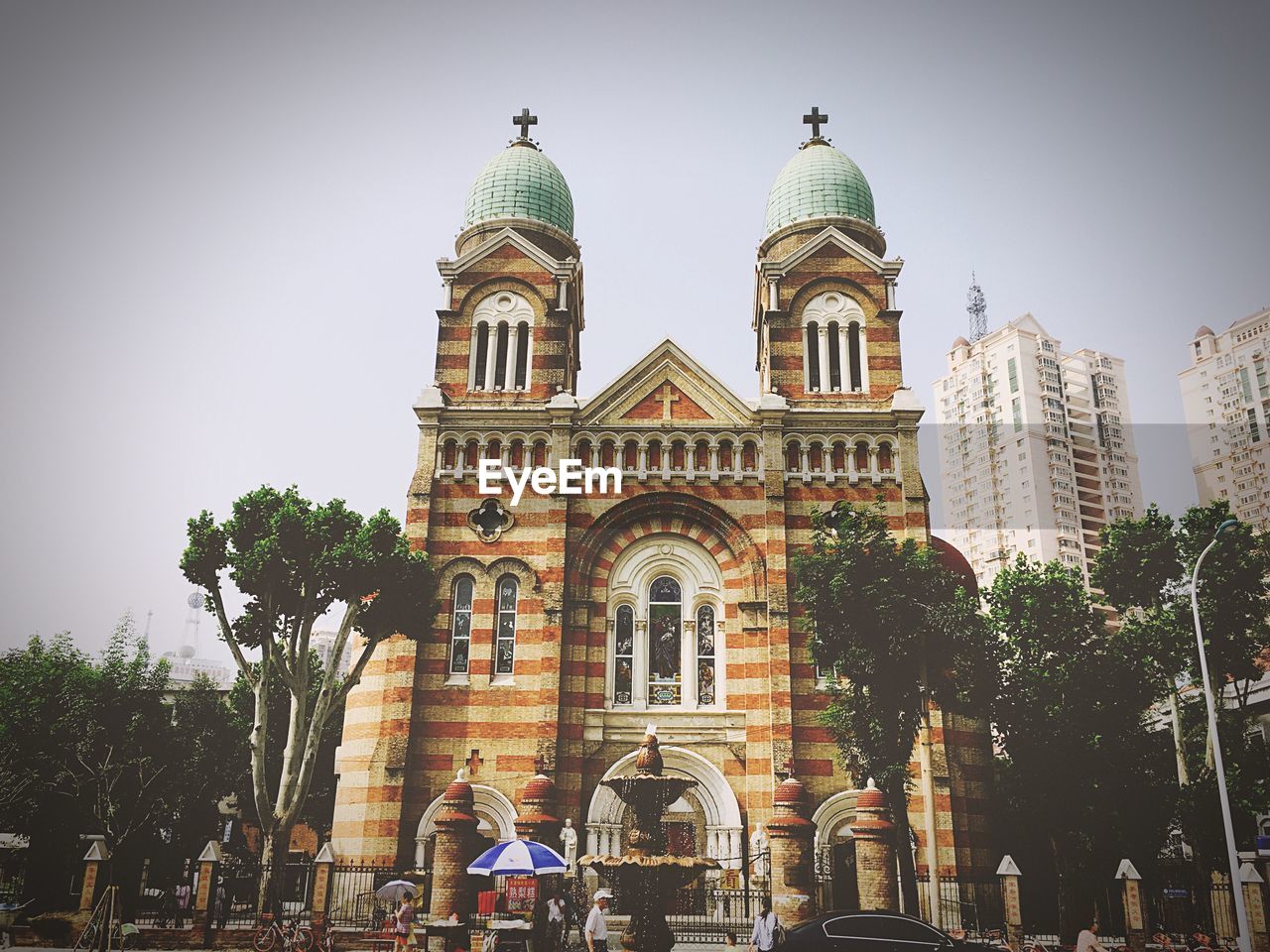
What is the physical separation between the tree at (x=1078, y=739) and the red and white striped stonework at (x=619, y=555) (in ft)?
5.57

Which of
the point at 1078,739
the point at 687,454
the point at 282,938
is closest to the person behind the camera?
the point at 282,938

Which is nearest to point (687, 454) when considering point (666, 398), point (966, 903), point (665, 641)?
point (666, 398)

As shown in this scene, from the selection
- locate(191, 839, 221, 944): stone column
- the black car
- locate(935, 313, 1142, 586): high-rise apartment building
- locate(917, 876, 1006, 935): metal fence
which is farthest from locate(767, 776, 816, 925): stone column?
locate(935, 313, 1142, 586): high-rise apartment building

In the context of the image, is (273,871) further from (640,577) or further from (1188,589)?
(1188,589)

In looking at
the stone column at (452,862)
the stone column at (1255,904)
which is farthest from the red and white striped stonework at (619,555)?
the stone column at (1255,904)

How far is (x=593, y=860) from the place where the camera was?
74.3ft

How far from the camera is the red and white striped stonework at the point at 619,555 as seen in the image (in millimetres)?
29766

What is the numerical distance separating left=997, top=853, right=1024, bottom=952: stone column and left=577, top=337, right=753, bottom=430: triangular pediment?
1564 centimetres

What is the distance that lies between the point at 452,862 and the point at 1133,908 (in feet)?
57.2

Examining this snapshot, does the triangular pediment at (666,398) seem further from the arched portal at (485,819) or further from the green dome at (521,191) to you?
the arched portal at (485,819)

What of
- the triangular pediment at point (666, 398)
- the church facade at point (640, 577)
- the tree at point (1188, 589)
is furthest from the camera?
the triangular pediment at point (666, 398)

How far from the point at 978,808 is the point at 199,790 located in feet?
100

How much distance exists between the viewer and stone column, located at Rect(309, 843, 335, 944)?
82.3 feet

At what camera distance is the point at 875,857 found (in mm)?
25125
